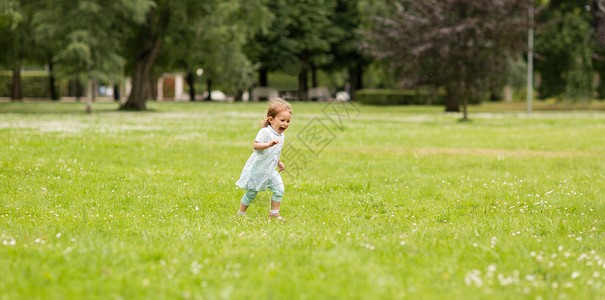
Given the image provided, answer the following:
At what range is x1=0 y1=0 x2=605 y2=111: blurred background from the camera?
1141 inches

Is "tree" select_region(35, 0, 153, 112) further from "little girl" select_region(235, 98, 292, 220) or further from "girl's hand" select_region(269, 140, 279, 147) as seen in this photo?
"girl's hand" select_region(269, 140, 279, 147)

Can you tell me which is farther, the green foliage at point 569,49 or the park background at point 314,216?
the green foliage at point 569,49

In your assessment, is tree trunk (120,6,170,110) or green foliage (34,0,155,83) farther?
tree trunk (120,6,170,110)

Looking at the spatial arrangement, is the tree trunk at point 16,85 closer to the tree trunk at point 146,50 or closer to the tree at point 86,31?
the tree trunk at point 146,50

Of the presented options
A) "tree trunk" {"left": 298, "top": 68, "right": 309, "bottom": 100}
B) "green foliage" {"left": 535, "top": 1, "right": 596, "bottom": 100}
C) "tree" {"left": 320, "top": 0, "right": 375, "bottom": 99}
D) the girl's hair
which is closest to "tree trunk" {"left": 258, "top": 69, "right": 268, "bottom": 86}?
"tree trunk" {"left": 298, "top": 68, "right": 309, "bottom": 100}

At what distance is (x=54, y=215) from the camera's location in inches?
264

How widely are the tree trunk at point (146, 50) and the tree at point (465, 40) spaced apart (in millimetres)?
16197

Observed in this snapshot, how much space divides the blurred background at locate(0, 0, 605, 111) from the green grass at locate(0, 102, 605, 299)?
378cm

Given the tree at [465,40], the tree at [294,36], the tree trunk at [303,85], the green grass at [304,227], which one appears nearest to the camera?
the green grass at [304,227]

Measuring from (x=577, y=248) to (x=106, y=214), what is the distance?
5.25 m

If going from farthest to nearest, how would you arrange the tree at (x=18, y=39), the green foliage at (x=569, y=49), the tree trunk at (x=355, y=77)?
the tree trunk at (x=355, y=77) → the green foliage at (x=569, y=49) → the tree at (x=18, y=39)

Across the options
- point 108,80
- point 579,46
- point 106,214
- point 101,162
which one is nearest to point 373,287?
point 106,214

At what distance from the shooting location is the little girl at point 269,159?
22.1ft

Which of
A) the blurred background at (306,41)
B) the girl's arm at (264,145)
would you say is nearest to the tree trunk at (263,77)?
the blurred background at (306,41)
